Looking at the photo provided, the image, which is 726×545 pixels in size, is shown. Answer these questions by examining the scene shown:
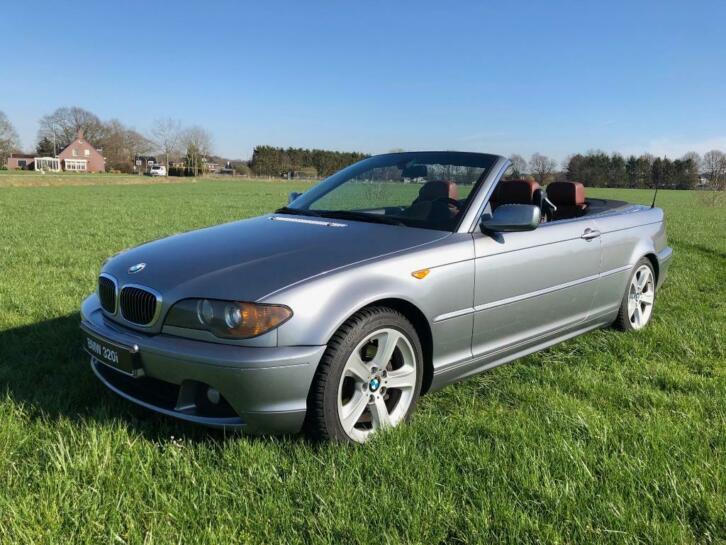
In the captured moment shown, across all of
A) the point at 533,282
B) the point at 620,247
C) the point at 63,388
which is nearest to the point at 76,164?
the point at 63,388

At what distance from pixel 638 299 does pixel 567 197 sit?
1070mm

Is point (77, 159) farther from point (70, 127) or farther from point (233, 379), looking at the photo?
point (233, 379)

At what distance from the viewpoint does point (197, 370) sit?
246 centimetres

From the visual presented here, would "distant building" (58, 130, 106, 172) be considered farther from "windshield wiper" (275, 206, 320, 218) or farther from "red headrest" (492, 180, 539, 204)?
"red headrest" (492, 180, 539, 204)

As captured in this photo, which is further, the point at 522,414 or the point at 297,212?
the point at 297,212

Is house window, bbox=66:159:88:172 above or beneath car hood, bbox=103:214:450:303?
above

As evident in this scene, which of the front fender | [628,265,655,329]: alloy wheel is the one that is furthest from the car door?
[628,265,655,329]: alloy wheel

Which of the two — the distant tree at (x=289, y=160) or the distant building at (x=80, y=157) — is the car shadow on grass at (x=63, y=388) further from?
the distant building at (x=80, y=157)

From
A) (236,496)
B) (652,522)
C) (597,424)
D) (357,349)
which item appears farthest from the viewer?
(597,424)

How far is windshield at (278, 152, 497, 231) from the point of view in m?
3.46

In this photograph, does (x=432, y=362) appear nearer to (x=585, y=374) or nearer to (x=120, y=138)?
(x=585, y=374)

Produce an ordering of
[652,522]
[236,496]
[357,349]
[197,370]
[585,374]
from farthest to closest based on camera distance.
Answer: [585,374] < [357,349] < [197,370] < [236,496] < [652,522]

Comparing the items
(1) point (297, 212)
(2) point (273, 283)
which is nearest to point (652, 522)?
(2) point (273, 283)

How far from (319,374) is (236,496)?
602mm
